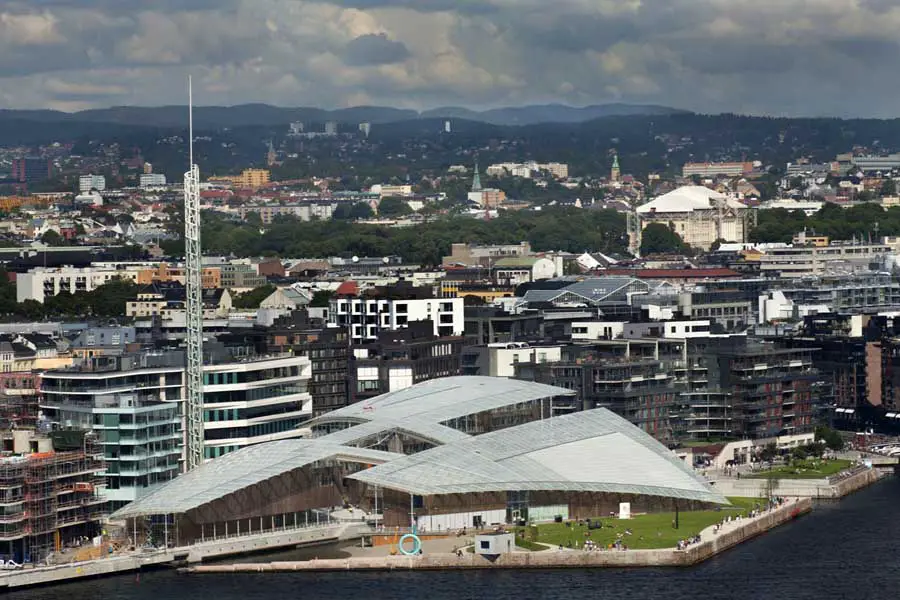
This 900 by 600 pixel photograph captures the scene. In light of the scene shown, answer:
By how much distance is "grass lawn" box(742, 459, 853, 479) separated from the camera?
65062mm

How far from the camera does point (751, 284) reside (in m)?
107

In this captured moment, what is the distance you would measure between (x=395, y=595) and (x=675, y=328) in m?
27.7

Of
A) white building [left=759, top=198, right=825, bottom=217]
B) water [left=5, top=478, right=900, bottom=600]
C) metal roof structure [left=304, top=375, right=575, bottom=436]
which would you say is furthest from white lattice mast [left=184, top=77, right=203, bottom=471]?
white building [left=759, top=198, right=825, bottom=217]

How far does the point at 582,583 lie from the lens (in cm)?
5009


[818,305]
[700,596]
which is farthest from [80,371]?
[818,305]

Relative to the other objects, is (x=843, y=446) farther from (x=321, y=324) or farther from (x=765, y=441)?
(x=321, y=324)

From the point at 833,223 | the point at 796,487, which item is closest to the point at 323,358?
the point at 796,487

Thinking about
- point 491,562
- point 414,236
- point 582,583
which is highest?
point 414,236

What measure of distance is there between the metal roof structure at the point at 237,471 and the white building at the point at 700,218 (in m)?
108

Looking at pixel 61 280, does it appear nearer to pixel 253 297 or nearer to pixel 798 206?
pixel 253 297

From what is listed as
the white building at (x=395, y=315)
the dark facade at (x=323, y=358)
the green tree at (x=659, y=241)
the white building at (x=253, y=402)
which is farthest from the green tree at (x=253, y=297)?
the green tree at (x=659, y=241)

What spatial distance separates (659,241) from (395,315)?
275ft

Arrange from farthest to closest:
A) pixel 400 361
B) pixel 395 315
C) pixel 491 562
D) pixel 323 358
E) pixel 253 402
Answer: pixel 395 315
pixel 400 361
pixel 323 358
pixel 253 402
pixel 491 562

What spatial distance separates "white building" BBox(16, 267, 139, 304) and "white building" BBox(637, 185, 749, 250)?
55.0 meters
